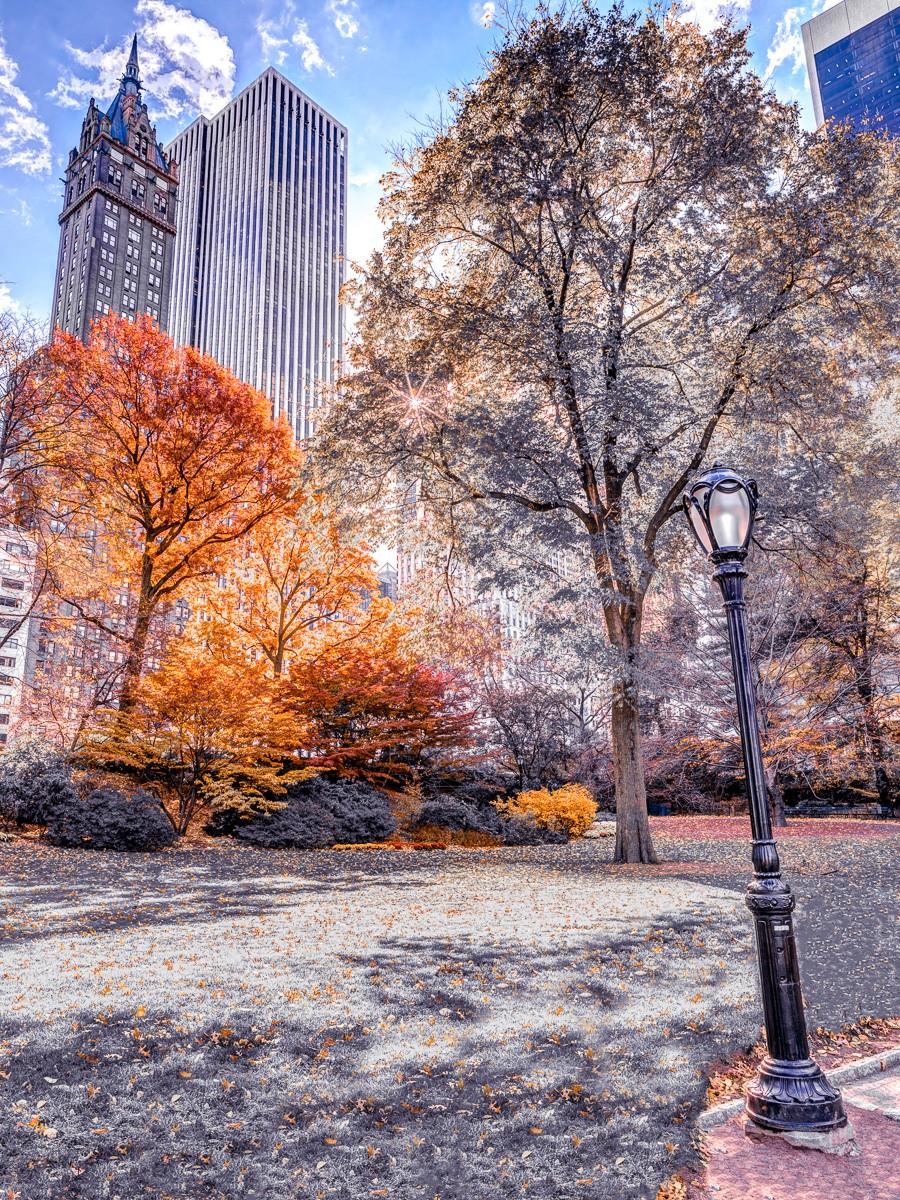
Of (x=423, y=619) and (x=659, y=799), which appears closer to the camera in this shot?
(x=423, y=619)

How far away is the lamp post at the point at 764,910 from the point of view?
11.1 feet

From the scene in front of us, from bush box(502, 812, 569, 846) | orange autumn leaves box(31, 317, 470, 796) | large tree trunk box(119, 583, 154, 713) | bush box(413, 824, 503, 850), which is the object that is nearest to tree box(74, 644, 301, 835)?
orange autumn leaves box(31, 317, 470, 796)

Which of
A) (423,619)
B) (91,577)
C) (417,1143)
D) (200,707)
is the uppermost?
(91,577)

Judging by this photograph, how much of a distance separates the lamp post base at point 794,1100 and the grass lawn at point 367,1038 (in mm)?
308

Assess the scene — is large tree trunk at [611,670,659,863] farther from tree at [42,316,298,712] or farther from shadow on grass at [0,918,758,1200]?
tree at [42,316,298,712]

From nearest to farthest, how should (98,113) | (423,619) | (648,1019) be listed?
(648,1019), (423,619), (98,113)

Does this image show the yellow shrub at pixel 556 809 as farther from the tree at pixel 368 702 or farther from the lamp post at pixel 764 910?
the lamp post at pixel 764 910

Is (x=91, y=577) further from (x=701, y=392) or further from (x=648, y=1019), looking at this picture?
(x=648, y=1019)

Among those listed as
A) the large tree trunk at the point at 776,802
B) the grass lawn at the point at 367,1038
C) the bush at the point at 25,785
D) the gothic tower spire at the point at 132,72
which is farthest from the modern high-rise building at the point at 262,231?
the grass lawn at the point at 367,1038

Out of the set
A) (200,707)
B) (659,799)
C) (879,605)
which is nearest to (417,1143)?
(200,707)

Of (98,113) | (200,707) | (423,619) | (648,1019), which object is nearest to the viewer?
(648,1019)

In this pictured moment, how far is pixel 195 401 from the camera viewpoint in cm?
1786

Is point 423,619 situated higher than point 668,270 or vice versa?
point 668,270

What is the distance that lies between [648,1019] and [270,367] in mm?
143087
